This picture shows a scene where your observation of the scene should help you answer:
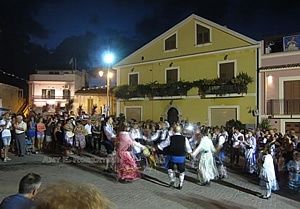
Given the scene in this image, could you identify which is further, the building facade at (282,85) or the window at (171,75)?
the window at (171,75)

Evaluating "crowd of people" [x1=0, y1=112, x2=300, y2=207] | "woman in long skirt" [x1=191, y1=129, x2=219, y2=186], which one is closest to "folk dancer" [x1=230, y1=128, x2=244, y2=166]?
"crowd of people" [x1=0, y1=112, x2=300, y2=207]

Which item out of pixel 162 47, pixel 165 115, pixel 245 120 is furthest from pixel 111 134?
pixel 162 47

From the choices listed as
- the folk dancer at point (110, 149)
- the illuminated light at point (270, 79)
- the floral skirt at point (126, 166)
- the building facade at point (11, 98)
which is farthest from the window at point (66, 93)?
the floral skirt at point (126, 166)

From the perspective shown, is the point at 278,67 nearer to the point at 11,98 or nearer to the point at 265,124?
the point at 265,124

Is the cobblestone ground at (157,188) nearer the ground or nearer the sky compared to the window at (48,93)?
nearer the ground

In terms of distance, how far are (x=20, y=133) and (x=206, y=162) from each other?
7870 mm

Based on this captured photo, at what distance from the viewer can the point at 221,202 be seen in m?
7.30

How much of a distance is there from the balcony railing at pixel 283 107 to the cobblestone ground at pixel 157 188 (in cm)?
1016

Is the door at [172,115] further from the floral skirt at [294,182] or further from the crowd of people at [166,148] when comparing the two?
the floral skirt at [294,182]

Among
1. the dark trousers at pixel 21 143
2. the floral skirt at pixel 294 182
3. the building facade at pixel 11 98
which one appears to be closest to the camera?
the floral skirt at pixel 294 182

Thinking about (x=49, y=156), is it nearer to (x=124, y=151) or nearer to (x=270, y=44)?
(x=124, y=151)

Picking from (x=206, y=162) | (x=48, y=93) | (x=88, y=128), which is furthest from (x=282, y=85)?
Result: (x=48, y=93)

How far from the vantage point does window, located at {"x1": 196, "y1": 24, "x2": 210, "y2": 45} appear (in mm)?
24281

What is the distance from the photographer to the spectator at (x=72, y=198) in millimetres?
1530
